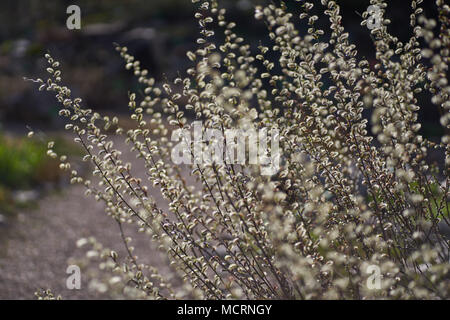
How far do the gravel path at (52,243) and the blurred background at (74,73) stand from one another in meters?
0.03

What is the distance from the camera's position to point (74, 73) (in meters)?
13.6

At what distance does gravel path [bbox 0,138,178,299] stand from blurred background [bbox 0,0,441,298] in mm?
28

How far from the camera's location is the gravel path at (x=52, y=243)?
4484mm

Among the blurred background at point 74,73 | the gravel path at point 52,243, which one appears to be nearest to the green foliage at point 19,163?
the blurred background at point 74,73

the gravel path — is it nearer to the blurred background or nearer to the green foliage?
the blurred background

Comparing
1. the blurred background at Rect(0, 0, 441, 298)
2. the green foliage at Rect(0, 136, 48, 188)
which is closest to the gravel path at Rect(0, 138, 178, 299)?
the blurred background at Rect(0, 0, 441, 298)

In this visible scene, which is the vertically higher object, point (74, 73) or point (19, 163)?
point (74, 73)

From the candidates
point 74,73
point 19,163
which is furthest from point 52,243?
point 74,73

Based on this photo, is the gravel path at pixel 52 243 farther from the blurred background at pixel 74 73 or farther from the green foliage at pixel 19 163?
the green foliage at pixel 19 163

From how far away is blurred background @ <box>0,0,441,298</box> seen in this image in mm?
6555

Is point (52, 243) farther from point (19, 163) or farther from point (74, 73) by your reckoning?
point (74, 73)

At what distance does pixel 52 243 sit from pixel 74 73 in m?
8.99
